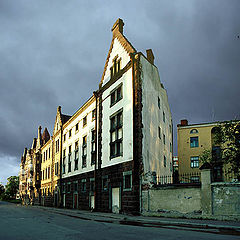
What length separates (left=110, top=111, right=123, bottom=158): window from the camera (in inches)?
945

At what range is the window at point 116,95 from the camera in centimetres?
2506

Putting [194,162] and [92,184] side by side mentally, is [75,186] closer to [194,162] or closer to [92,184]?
[92,184]

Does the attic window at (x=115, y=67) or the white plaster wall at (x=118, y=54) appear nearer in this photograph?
the white plaster wall at (x=118, y=54)

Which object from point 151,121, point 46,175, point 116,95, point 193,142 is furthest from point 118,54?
point 46,175

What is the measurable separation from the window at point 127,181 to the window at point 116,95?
664 cm

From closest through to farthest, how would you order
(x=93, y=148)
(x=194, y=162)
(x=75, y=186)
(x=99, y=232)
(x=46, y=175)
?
(x=99, y=232)
(x=93, y=148)
(x=75, y=186)
(x=194, y=162)
(x=46, y=175)

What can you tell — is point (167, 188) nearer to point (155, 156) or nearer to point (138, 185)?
point (138, 185)

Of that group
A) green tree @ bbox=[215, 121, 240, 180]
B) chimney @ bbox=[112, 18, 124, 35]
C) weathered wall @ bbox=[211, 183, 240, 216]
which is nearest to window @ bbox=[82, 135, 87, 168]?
chimney @ bbox=[112, 18, 124, 35]

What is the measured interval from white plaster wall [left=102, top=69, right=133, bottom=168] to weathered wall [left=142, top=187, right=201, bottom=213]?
3459 millimetres

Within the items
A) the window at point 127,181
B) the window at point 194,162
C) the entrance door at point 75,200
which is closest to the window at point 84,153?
the entrance door at point 75,200

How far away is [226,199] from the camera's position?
607 inches

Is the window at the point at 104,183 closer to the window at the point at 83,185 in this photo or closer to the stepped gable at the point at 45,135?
the window at the point at 83,185

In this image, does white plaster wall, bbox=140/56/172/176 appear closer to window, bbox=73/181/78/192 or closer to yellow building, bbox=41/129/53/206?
window, bbox=73/181/78/192

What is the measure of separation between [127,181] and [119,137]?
4.01 m
